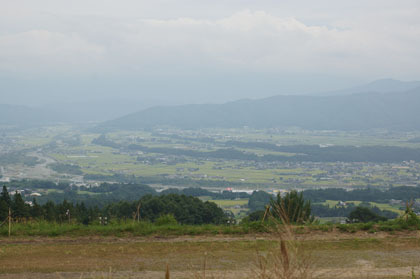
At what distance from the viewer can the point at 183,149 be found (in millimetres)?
103625

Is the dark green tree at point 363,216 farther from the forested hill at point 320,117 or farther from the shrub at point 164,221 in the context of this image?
the forested hill at point 320,117

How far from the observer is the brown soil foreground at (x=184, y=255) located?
24.8ft

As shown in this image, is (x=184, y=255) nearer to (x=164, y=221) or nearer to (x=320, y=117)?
(x=164, y=221)

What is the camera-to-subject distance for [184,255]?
8828 millimetres

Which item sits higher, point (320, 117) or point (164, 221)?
point (320, 117)

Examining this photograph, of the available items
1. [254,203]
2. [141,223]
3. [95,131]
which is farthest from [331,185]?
[95,131]

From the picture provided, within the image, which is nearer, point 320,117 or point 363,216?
point 363,216

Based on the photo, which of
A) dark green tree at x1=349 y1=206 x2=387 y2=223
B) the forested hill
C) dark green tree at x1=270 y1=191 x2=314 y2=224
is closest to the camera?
dark green tree at x1=270 y1=191 x2=314 y2=224

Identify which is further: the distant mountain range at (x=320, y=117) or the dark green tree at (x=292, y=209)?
the distant mountain range at (x=320, y=117)

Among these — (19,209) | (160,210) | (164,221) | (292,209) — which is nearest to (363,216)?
(292,209)

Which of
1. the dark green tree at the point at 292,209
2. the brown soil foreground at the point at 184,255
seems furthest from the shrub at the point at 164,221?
the dark green tree at the point at 292,209

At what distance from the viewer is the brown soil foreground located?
757 centimetres

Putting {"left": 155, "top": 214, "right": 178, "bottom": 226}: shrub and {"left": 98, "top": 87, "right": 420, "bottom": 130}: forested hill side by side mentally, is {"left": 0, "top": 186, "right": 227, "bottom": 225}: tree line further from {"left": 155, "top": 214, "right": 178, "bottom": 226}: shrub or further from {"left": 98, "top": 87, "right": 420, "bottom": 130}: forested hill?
{"left": 98, "top": 87, "right": 420, "bottom": 130}: forested hill

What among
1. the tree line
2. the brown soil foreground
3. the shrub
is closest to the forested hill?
the tree line
